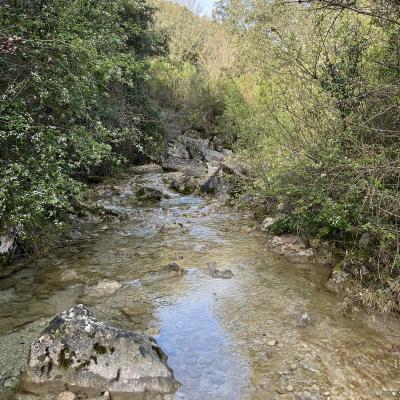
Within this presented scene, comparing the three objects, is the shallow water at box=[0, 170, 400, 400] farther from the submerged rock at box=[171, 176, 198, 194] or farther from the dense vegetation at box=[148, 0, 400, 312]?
the submerged rock at box=[171, 176, 198, 194]

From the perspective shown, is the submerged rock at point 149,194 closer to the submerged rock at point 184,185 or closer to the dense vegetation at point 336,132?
the submerged rock at point 184,185

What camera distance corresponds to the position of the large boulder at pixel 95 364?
425 cm

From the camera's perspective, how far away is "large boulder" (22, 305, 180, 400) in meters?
4.25

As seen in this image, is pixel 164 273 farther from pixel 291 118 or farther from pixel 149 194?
pixel 149 194

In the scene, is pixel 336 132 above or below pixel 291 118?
below

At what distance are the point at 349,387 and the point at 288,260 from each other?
392 cm

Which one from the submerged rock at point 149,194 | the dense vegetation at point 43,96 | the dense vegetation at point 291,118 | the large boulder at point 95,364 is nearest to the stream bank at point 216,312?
the large boulder at point 95,364

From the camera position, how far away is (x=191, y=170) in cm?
1886

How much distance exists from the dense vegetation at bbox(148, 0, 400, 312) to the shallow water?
2.66 ft

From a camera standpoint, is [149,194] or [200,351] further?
[149,194]

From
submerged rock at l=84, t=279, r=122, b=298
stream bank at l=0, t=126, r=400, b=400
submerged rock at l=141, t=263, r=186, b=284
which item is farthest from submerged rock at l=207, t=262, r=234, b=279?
submerged rock at l=84, t=279, r=122, b=298

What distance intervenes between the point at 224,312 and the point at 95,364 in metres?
2.28

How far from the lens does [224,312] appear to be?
616 cm

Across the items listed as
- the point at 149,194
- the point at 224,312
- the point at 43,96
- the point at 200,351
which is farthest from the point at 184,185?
the point at 200,351
